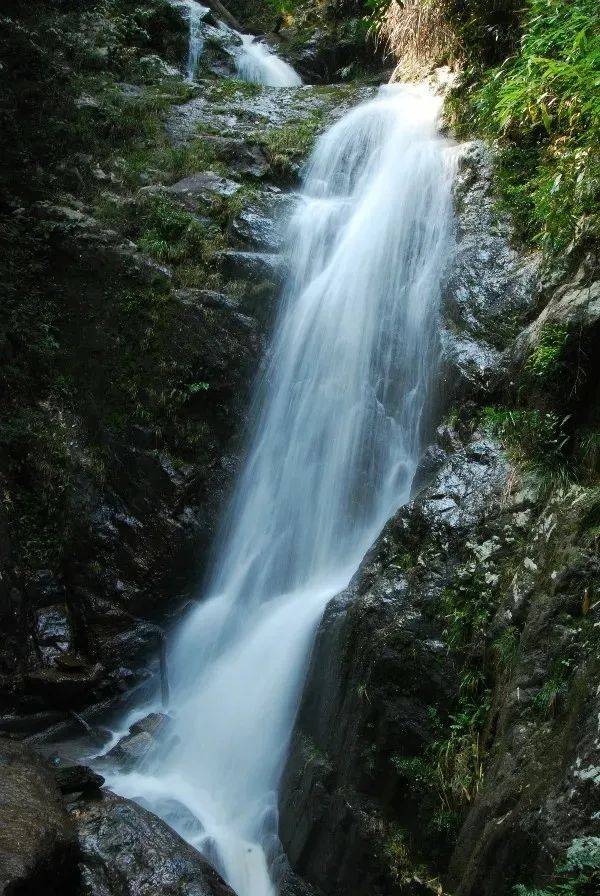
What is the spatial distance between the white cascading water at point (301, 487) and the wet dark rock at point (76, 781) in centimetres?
61

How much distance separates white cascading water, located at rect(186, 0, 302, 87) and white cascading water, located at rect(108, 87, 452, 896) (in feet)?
19.4

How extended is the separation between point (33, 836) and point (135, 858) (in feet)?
2.55

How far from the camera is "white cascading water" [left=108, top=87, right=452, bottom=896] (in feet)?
18.6

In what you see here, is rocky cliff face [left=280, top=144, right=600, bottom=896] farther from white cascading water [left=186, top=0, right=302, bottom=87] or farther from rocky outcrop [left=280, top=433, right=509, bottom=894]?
white cascading water [left=186, top=0, right=302, bottom=87]

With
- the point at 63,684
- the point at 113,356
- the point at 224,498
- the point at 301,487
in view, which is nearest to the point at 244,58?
the point at 113,356

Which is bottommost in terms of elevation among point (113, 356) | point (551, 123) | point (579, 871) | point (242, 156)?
point (579, 871)

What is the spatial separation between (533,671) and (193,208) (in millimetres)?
8222

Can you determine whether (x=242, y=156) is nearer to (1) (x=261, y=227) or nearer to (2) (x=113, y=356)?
(1) (x=261, y=227)

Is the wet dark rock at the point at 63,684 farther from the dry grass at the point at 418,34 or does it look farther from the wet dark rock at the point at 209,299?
the dry grass at the point at 418,34

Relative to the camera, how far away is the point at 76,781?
5.16 meters

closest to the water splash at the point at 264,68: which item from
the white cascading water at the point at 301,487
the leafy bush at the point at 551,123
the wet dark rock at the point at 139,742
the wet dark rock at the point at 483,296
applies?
the white cascading water at the point at 301,487

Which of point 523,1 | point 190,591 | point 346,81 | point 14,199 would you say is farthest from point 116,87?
point 190,591

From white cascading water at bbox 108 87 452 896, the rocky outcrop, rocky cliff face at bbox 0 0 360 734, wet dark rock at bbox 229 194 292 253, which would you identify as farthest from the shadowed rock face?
wet dark rock at bbox 229 194 292 253

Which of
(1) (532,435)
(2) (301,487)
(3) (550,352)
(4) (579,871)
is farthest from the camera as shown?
(2) (301,487)
